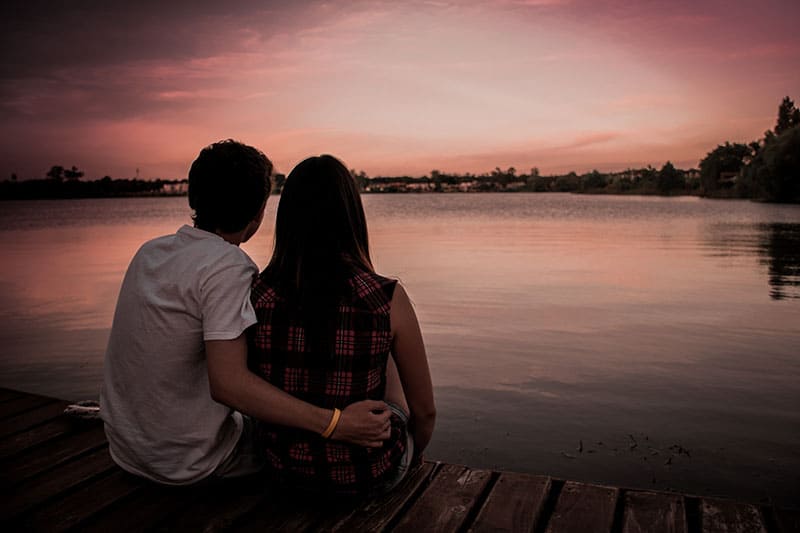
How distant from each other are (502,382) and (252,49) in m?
28.2

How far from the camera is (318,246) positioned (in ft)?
8.06

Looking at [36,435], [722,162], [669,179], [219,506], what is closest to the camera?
[219,506]

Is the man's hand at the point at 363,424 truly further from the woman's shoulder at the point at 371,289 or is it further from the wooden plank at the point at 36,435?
the wooden plank at the point at 36,435

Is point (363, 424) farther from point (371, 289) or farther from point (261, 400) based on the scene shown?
point (371, 289)

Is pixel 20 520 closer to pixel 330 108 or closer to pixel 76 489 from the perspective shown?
pixel 76 489

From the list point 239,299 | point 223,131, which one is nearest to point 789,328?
point 239,299

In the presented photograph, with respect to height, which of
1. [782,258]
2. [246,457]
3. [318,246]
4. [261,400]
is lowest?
[782,258]

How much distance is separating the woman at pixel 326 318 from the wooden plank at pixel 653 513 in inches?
48.6

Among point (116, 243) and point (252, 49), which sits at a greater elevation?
point (252, 49)

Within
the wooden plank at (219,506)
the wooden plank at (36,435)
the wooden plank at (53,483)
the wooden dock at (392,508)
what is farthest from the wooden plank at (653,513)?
the wooden plank at (36,435)

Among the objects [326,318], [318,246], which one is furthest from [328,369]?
[318,246]

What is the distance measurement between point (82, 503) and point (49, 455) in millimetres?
907

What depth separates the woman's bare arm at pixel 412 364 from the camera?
2.51m

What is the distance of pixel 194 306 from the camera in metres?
2.52
